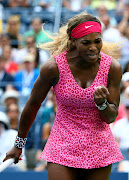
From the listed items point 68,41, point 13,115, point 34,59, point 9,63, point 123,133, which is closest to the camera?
point 68,41

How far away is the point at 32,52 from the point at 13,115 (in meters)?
2.08

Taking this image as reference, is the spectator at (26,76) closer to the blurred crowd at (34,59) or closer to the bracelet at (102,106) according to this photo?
the blurred crowd at (34,59)

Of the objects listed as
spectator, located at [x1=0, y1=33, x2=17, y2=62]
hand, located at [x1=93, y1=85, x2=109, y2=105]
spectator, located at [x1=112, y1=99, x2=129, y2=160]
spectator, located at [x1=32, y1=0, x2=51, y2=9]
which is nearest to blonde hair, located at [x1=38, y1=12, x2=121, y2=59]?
hand, located at [x1=93, y1=85, x2=109, y2=105]

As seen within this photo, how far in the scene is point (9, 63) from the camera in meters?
7.37

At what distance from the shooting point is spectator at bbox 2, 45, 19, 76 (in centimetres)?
722

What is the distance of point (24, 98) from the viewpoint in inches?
244

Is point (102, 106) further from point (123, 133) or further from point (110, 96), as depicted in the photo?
point (123, 133)

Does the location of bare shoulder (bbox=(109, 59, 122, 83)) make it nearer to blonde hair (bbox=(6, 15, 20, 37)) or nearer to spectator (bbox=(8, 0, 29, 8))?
blonde hair (bbox=(6, 15, 20, 37))

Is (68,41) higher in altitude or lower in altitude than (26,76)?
lower

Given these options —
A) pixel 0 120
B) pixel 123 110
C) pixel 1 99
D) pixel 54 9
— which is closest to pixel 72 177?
pixel 0 120

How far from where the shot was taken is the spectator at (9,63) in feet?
23.7

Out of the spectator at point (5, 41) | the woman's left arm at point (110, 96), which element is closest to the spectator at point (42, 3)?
the spectator at point (5, 41)

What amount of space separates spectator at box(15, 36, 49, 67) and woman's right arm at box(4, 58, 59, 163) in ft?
13.8

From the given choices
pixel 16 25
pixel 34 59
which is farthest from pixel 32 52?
pixel 16 25
